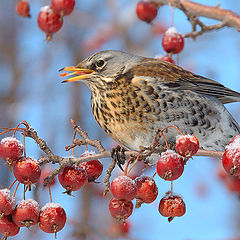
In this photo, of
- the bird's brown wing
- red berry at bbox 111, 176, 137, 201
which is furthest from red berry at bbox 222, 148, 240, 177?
the bird's brown wing

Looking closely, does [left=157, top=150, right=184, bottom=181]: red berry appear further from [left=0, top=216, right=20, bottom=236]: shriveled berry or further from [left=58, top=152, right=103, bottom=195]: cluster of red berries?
[left=0, top=216, right=20, bottom=236]: shriveled berry

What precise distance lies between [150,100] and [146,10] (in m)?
0.77

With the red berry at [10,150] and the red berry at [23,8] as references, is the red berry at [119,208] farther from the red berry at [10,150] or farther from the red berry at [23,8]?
the red berry at [23,8]

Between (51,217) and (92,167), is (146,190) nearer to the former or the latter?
(92,167)

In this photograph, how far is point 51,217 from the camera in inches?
75.0

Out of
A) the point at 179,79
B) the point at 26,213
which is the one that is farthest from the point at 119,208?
the point at 179,79

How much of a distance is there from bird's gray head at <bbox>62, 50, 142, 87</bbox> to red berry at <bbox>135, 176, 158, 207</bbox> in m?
1.03

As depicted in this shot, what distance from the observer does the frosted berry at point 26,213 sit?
1860mm

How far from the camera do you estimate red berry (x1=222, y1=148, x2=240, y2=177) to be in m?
1.86

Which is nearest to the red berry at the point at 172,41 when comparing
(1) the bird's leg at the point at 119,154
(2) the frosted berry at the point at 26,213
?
(1) the bird's leg at the point at 119,154

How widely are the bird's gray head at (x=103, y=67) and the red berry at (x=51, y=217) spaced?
1.14 metres

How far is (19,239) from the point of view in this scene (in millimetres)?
4449

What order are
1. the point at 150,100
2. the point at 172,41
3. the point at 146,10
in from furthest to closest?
the point at 146,10 → the point at 172,41 → the point at 150,100

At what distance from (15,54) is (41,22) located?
3.60 metres
